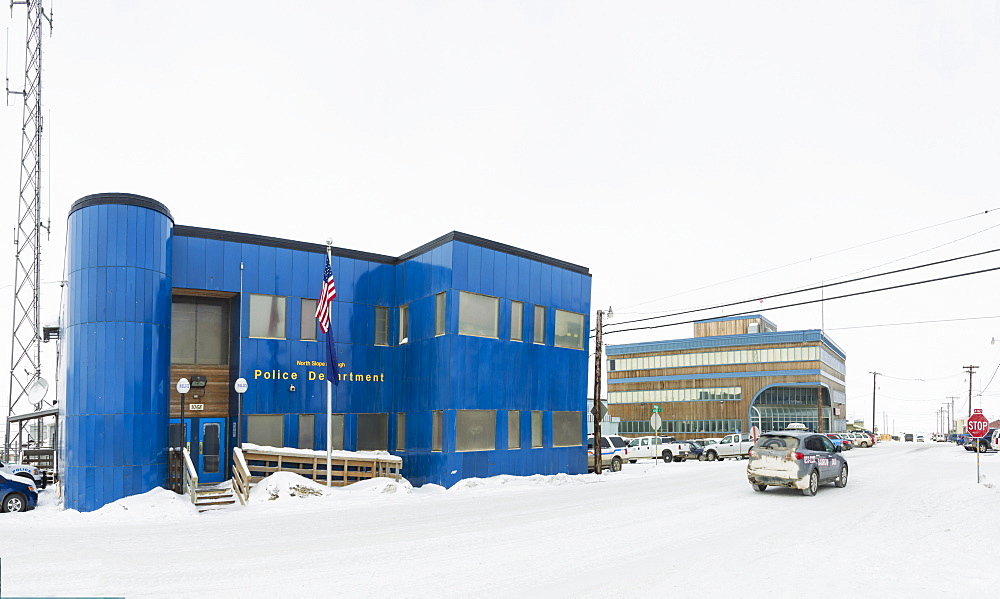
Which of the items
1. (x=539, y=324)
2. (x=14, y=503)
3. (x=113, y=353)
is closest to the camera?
(x=14, y=503)

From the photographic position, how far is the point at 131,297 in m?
19.7

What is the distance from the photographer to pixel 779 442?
19953 millimetres

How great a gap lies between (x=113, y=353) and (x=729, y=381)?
6368cm

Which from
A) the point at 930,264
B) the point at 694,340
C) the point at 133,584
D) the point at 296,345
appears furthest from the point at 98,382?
the point at 694,340

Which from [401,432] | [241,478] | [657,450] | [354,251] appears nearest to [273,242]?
[354,251]

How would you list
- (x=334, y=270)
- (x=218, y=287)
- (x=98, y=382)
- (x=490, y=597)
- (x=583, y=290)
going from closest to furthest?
1. (x=490, y=597)
2. (x=98, y=382)
3. (x=218, y=287)
4. (x=334, y=270)
5. (x=583, y=290)

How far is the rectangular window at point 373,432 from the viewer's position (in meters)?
25.8

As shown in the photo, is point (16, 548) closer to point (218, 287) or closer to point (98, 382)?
point (98, 382)

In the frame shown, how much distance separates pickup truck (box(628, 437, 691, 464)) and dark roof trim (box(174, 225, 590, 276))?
17.8 m

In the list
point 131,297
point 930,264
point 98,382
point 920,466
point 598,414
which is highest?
point 930,264

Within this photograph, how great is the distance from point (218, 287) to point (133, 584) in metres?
14.7

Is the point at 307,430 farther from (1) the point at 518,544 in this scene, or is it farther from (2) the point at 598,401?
(1) the point at 518,544

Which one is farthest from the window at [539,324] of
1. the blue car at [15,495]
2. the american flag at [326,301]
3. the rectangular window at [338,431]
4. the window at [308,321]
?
the blue car at [15,495]

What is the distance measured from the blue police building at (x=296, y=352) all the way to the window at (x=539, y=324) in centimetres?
8
